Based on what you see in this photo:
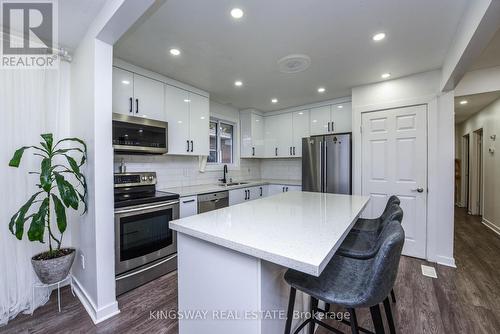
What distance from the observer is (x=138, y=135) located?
2.51 m

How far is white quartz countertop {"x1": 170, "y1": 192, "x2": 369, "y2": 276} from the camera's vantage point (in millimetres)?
921

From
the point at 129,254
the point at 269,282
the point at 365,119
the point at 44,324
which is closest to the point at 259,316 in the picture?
the point at 269,282

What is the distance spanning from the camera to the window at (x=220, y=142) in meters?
4.21

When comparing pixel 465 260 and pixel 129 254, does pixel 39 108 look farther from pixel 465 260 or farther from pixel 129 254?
pixel 465 260

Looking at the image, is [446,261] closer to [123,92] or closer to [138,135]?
[138,135]

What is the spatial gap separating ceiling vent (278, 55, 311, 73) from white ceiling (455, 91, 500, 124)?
8.67 ft

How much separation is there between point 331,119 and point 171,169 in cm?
294

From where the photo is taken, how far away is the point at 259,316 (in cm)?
106

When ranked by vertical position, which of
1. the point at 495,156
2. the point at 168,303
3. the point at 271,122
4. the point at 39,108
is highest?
the point at 271,122

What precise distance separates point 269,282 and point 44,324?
1983mm

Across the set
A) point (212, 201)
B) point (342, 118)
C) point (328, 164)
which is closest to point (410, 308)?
point (328, 164)

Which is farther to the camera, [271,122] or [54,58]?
[271,122]

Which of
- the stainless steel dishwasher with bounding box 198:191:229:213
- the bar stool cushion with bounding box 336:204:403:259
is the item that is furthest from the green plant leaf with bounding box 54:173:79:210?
the bar stool cushion with bounding box 336:204:403:259

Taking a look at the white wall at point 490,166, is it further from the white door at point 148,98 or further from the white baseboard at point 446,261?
the white door at point 148,98
